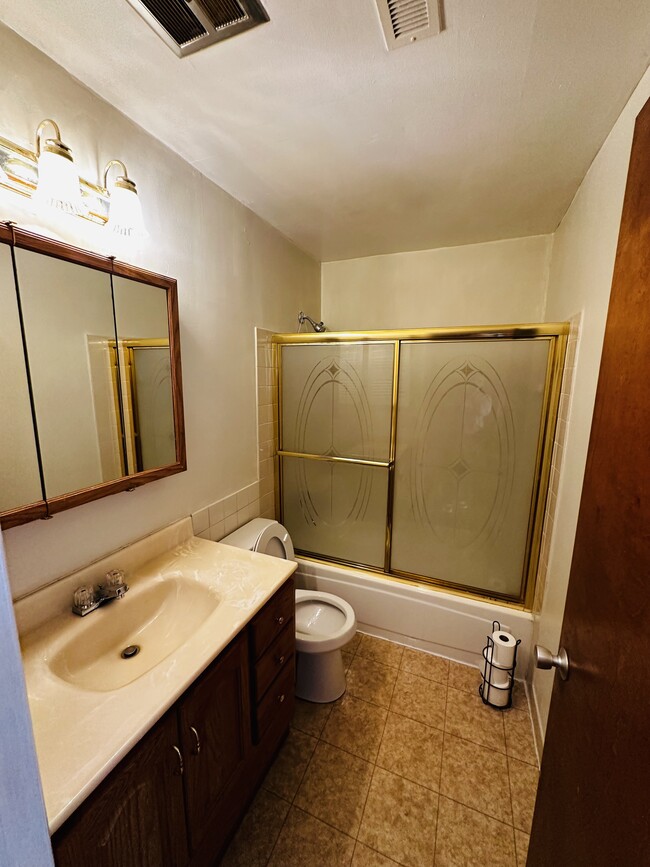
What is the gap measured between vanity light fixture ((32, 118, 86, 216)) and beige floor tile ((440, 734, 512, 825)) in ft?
7.56

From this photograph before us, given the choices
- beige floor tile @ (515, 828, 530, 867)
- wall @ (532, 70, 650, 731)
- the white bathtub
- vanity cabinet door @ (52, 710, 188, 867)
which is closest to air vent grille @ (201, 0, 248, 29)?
wall @ (532, 70, 650, 731)

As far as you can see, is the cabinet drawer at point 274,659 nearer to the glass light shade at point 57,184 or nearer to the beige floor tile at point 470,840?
the beige floor tile at point 470,840

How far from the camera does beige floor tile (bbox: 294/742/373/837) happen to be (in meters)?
1.22

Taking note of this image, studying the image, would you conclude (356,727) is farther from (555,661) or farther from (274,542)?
(555,661)

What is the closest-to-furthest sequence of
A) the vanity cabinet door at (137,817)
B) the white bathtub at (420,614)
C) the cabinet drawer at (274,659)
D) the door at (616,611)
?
1. the door at (616,611)
2. the vanity cabinet door at (137,817)
3. the cabinet drawer at (274,659)
4. the white bathtub at (420,614)

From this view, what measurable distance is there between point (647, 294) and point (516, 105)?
1.03 metres

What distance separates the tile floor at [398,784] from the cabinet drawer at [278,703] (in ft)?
0.68

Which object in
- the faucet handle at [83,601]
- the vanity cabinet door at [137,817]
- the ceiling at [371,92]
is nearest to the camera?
the vanity cabinet door at [137,817]

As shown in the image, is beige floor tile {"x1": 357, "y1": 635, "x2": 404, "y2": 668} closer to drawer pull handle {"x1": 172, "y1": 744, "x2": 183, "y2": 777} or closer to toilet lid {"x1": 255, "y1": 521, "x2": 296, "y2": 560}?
toilet lid {"x1": 255, "y1": 521, "x2": 296, "y2": 560}

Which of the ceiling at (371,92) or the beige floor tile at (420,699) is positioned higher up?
the ceiling at (371,92)

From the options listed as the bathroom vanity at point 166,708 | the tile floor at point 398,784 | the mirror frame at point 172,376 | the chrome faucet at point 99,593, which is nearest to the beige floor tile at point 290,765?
the tile floor at point 398,784

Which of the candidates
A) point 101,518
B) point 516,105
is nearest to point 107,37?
point 516,105

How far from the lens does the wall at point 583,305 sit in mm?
1104

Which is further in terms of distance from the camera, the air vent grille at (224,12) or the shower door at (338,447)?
Answer: the shower door at (338,447)
